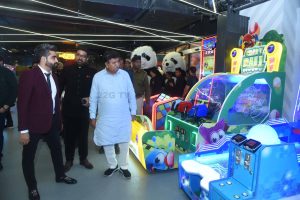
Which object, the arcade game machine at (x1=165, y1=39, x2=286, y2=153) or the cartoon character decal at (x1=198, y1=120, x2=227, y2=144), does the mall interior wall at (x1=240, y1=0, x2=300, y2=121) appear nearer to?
the arcade game machine at (x1=165, y1=39, x2=286, y2=153)

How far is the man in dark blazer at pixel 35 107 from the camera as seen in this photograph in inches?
87.4

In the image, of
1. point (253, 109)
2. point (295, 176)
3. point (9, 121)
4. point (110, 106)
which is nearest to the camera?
point (295, 176)

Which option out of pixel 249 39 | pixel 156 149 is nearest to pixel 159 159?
pixel 156 149

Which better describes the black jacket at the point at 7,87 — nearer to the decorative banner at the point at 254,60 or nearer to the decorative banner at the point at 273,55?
the decorative banner at the point at 254,60

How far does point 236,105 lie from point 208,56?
9.69 ft

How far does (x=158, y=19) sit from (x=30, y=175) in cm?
564

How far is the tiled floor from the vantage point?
250cm

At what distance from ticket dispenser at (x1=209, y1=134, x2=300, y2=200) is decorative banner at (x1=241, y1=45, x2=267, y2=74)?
1.86 metres

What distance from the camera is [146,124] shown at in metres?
3.61

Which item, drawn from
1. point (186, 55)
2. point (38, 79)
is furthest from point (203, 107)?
point (186, 55)

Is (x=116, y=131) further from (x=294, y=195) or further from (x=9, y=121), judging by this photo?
(x=9, y=121)

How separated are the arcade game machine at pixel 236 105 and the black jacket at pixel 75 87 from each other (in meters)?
1.35

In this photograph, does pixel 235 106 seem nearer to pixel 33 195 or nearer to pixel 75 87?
pixel 75 87

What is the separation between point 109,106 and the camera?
2.70m
